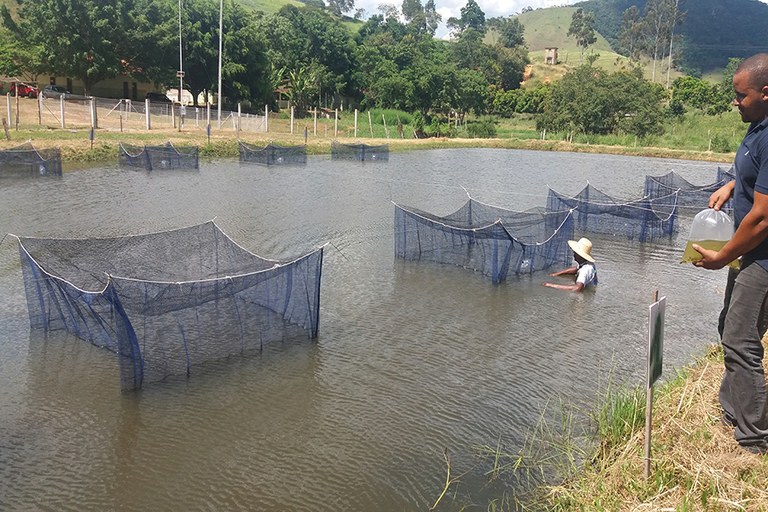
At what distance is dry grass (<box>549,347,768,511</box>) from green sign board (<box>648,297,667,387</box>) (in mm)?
767

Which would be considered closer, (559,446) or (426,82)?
(559,446)

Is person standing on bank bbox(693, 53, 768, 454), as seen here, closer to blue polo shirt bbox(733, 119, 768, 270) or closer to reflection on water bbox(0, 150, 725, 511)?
blue polo shirt bbox(733, 119, 768, 270)

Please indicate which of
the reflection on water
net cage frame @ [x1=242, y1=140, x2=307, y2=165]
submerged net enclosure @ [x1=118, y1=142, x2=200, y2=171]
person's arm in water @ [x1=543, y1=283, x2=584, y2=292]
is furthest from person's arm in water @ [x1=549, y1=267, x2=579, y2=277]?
net cage frame @ [x1=242, y1=140, x2=307, y2=165]

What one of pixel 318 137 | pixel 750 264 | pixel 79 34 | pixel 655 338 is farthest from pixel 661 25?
pixel 655 338

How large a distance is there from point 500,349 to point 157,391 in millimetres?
4576

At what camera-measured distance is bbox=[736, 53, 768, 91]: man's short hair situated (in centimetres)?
434

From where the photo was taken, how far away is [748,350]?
437 centimetres

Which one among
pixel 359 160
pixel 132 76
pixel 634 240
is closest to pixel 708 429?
pixel 634 240

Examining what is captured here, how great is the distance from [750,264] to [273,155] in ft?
87.8

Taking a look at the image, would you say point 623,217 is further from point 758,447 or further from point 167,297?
point 758,447

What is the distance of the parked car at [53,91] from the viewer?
45.5 meters

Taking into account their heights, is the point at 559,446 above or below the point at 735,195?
below

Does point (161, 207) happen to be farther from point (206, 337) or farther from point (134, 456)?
point (134, 456)

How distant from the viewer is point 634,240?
17.4 meters
